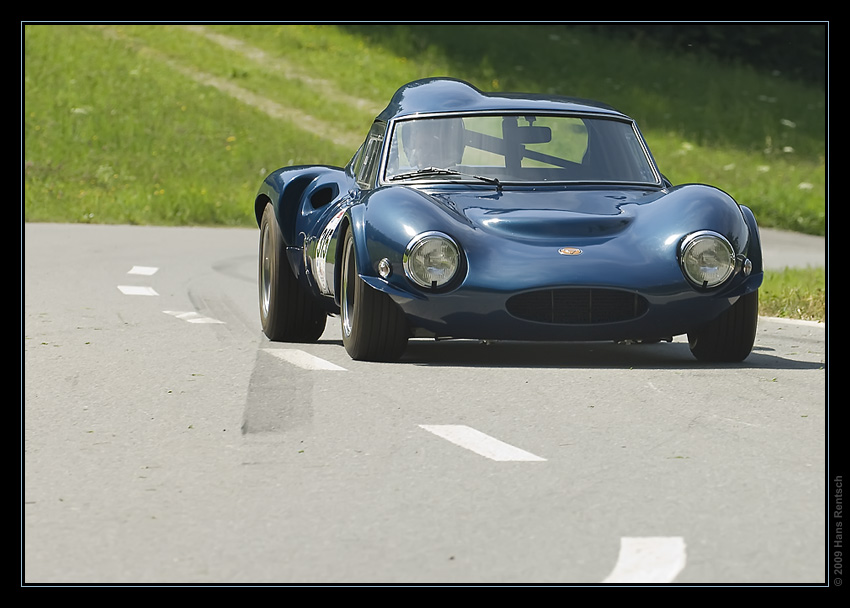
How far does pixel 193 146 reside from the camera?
3241cm

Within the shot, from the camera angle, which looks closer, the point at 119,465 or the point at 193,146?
the point at 119,465

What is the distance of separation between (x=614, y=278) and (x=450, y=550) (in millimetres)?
3748

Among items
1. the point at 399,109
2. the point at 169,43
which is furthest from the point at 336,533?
the point at 169,43

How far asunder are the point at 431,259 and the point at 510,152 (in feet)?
4.66

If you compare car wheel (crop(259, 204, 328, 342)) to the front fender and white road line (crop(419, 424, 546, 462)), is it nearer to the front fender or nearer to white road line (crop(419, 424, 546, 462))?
the front fender

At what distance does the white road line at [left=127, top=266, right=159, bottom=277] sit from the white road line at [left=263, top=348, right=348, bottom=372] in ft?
20.5

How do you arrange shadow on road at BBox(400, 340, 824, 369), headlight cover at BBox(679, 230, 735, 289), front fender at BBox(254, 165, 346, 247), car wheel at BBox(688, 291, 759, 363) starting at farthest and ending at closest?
1. front fender at BBox(254, 165, 346, 247)
2. shadow on road at BBox(400, 340, 824, 369)
3. car wheel at BBox(688, 291, 759, 363)
4. headlight cover at BBox(679, 230, 735, 289)

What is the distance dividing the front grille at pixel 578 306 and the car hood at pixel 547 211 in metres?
0.29

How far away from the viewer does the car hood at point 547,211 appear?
8.19m

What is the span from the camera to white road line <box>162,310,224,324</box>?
11.1 m

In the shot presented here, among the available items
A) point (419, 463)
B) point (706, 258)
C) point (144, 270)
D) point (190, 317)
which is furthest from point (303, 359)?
point (144, 270)

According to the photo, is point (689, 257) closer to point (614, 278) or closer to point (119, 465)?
point (614, 278)

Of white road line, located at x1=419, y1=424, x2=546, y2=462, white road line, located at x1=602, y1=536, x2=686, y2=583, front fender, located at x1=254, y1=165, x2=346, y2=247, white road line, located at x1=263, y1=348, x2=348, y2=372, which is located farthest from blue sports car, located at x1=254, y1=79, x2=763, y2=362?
white road line, located at x1=602, y1=536, x2=686, y2=583
